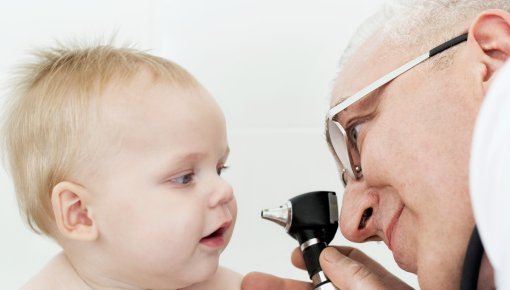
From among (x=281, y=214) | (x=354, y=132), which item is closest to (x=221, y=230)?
(x=281, y=214)

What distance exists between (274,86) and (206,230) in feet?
2.58

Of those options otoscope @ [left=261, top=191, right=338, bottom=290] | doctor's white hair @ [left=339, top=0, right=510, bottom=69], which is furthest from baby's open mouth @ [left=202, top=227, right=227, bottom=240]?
doctor's white hair @ [left=339, top=0, right=510, bottom=69]

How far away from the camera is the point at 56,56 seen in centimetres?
126

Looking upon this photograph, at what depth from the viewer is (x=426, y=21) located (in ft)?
3.69

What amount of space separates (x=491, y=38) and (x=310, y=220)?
0.44 meters

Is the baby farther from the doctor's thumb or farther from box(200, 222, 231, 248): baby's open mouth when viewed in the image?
the doctor's thumb

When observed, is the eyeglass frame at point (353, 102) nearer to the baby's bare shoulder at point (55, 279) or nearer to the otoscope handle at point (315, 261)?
the otoscope handle at point (315, 261)

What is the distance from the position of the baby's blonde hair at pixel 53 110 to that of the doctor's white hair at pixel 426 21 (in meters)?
0.34

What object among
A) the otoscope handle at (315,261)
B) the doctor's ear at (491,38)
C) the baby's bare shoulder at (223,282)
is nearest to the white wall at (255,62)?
the baby's bare shoulder at (223,282)

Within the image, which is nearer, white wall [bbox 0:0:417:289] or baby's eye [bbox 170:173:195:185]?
baby's eye [bbox 170:173:195:185]

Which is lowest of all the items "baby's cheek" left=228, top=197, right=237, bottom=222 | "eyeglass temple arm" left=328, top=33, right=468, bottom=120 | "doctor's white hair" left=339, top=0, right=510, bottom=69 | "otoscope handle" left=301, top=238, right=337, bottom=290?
"otoscope handle" left=301, top=238, right=337, bottom=290

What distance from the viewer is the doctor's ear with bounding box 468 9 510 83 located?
1017 mm

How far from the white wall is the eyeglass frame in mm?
598

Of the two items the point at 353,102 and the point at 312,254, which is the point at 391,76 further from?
the point at 312,254
